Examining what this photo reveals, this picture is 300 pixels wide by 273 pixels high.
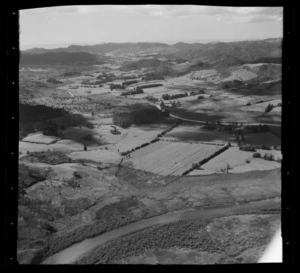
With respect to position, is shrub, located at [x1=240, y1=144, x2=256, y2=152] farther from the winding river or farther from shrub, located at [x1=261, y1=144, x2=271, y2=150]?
the winding river

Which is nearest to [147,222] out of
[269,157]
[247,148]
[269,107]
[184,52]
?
[247,148]

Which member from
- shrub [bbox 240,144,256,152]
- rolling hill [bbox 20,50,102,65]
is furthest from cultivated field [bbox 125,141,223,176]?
rolling hill [bbox 20,50,102,65]

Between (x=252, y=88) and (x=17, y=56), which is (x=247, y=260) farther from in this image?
(x=17, y=56)

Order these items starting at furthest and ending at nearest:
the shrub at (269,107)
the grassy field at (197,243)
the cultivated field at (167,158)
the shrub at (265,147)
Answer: the cultivated field at (167,158), the shrub at (265,147), the shrub at (269,107), the grassy field at (197,243)

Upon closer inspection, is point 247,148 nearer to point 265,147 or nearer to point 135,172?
point 265,147

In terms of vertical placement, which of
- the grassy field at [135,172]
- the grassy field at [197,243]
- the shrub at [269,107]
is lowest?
the grassy field at [197,243]

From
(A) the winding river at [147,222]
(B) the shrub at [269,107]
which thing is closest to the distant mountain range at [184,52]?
(B) the shrub at [269,107]

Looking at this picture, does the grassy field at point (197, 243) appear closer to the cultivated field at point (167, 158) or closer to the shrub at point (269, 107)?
the cultivated field at point (167, 158)
